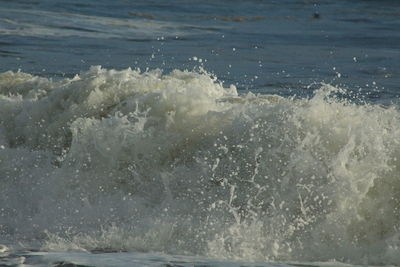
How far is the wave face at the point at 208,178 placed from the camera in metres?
7.01

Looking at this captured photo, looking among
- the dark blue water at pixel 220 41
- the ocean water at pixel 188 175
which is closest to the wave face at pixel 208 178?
the ocean water at pixel 188 175

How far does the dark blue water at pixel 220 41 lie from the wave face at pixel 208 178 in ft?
16.2

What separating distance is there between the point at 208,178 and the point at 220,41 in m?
13.6

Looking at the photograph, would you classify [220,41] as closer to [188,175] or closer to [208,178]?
[188,175]

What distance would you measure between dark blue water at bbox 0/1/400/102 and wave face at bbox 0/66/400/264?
493 cm

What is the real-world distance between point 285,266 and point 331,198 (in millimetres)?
A: 1041

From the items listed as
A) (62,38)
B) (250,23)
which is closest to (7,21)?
(62,38)

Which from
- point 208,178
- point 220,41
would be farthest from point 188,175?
point 220,41

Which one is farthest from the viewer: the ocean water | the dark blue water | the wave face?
the dark blue water

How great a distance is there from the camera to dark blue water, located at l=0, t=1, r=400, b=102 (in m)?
15.5

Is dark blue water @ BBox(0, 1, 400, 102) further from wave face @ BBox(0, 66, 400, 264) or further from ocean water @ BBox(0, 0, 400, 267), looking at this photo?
wave face @ BBox(0, 66, 400, 264)

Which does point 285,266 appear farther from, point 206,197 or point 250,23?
point 250,23

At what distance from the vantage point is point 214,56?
18188 millimetres

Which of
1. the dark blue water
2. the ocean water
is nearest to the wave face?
the ocean water
